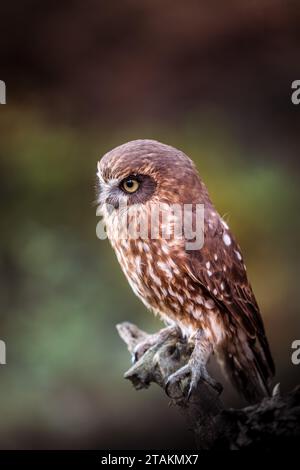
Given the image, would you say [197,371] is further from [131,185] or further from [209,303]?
[131,185]

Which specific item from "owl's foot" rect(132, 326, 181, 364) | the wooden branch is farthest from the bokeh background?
the wooden branch

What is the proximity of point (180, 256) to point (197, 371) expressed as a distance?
249 mm

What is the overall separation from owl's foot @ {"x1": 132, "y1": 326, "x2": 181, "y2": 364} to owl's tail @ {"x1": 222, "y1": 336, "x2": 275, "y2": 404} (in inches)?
5.4

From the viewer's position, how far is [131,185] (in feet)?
4.35

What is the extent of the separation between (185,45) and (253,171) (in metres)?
0.43

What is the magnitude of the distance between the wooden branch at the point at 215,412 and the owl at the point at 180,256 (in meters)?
0.04

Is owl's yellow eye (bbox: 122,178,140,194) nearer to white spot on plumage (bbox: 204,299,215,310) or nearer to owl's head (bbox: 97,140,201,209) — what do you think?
owl's head (bbox: 97,140,201,209)

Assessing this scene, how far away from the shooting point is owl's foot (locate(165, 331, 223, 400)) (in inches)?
52.9

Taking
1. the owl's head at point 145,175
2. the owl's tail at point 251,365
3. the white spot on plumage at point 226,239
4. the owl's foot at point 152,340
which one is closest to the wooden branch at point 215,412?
the owl's foot at point 152,340

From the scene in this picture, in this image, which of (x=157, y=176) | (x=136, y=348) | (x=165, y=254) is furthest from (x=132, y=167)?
(x=136, y=348)

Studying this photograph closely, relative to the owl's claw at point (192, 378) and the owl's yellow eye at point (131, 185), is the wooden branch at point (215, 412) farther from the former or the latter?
the owl's yellow eye at point (131, 185)

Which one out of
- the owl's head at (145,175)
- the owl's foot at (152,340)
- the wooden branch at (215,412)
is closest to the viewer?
the wooden branch at (215,412)

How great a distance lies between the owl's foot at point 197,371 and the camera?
1.34 meters
